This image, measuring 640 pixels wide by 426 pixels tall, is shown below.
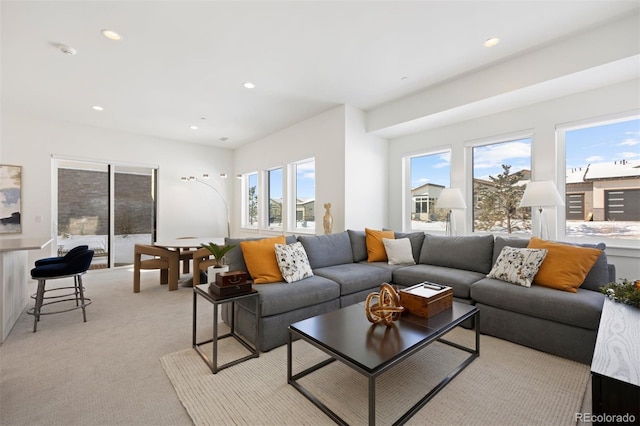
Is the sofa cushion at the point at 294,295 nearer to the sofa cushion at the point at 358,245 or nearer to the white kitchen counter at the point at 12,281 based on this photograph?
the sofa cushion at the point at 358,245

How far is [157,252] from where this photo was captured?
4.11 m

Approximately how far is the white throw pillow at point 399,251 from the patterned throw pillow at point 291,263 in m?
1.29

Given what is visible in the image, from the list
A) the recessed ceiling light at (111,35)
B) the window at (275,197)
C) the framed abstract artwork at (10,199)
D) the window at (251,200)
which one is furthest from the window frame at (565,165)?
the framed abstract artwork at (10,199)

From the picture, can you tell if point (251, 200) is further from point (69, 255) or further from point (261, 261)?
point (261, 261)

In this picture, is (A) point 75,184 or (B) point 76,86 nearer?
(B) point 76,86

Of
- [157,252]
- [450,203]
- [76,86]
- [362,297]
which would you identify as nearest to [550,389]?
[362,297]

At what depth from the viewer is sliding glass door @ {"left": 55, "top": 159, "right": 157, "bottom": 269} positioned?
17.0ft

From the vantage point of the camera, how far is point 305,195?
18.0 feet

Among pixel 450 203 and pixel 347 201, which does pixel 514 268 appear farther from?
pixel 347 201

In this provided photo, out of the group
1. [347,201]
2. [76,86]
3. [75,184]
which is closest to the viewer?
[76,86]

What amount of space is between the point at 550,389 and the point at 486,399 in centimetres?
48

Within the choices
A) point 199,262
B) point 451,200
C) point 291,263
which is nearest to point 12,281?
point 199,262

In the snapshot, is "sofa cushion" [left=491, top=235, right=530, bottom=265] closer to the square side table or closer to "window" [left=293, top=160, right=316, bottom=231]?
the square side table

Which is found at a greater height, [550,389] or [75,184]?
[75,184]
